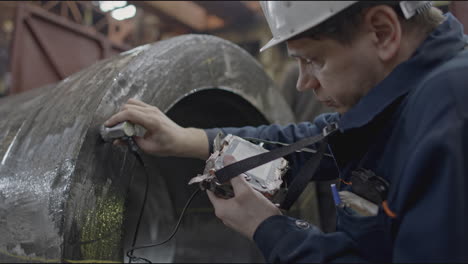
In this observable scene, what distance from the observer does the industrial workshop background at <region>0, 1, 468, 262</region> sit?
2.72m

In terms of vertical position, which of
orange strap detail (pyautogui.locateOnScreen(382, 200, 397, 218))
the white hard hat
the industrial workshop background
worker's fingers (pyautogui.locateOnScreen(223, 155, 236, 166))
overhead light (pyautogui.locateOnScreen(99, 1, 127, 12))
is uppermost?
overhead light (pyautogui.locateOnScreen(99, 1, 127, 12))

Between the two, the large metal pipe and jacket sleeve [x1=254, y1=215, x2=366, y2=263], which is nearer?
jacket sleeve [x1=254, y1=215, x2=366, y2=263]

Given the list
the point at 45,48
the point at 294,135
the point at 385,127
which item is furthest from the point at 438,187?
the point at 45,48

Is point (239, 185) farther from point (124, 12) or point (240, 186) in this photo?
point (124, 12)

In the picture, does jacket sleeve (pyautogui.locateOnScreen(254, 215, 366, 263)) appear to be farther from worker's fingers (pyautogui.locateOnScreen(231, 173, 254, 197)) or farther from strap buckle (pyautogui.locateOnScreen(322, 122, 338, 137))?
strap buckle (pyautogui.locateOnScreen(322, 122, 338, 137))

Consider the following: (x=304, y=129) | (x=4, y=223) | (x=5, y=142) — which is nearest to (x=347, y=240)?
(x=304, y=129)

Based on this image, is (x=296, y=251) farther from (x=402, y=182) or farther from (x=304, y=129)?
(x=304, y=129)

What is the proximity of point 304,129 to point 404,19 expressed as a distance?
26.7 inches

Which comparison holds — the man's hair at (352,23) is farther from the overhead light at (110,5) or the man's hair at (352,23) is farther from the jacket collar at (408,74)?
the overhead light at (110,5)

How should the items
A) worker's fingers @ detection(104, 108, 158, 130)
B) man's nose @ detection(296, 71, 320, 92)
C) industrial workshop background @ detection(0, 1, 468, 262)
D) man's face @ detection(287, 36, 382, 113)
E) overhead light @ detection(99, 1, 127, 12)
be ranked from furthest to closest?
1. overhead light @ detection(99, 1, 127, 12)
2. industrial workshop background @ detection(0, 1, 468, 262)
3. worker's fingers @ detection(104, 108, 158, 130)
4. man's nose @ detection(296, 71, 320, 92)
5. man's face @ detection(287, 36, 382, 113)

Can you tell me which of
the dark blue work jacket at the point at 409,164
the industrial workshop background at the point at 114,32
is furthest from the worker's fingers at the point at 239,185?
the industrial workshop background at the point at 114,32

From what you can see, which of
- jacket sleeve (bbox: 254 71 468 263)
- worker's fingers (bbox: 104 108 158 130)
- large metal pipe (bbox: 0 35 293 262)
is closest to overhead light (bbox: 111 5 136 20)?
large metal pipe (bbox: 0 35 293 262)

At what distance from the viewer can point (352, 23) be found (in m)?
0.92

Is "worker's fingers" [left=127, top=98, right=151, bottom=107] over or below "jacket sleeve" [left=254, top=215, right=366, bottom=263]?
over
